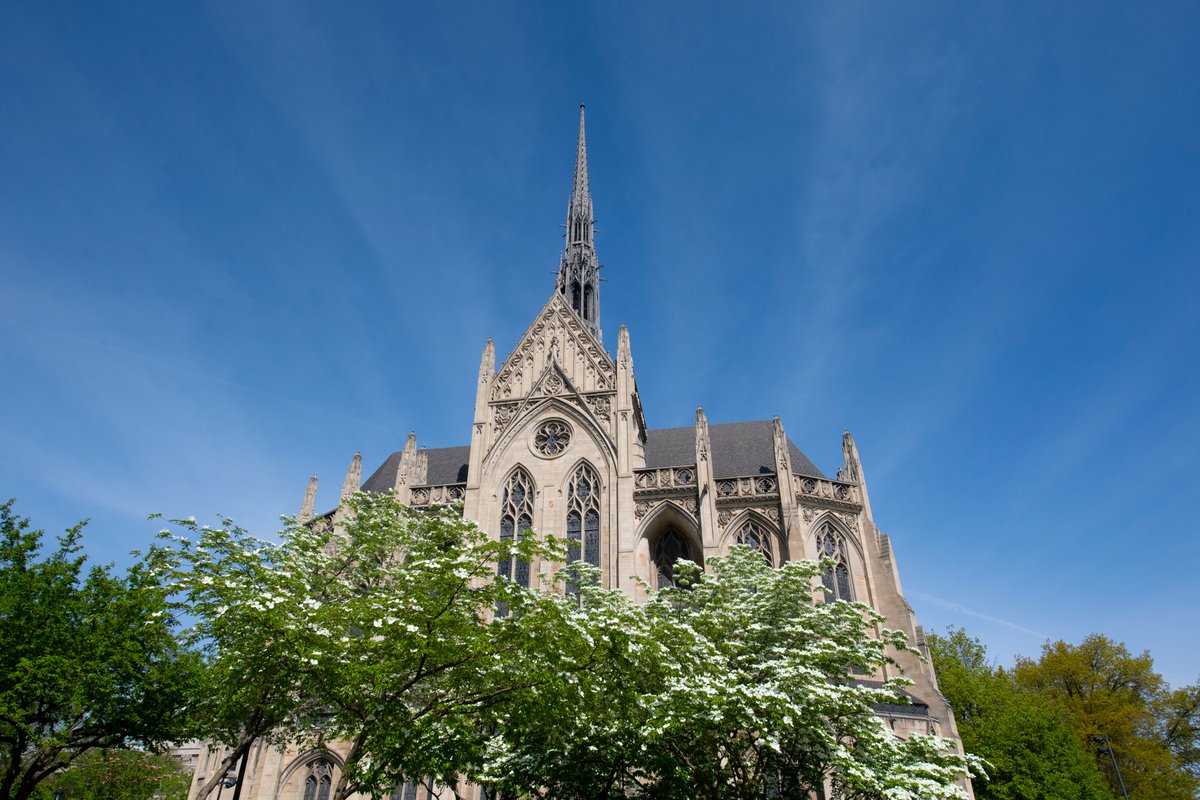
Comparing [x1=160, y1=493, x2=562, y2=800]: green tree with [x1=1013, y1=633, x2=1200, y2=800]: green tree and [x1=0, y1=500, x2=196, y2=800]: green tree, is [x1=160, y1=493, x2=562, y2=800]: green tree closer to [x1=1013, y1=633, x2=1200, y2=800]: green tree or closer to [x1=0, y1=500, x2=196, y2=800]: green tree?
[x1=0, y1=500, x2=196, y2=800]: green tree

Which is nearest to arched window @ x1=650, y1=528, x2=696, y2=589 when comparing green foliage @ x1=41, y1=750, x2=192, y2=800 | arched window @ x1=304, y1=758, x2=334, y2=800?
arched window @ x1=304, y1=758, x2=334, y2=800

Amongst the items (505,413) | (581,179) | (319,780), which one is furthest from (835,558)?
(581,179)

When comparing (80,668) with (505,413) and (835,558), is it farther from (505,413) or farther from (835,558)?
(835,558)

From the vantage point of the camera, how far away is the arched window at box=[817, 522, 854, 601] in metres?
29.8

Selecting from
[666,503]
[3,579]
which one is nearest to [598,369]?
[666,503]

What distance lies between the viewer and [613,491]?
31.3 metres

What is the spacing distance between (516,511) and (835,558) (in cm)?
1324

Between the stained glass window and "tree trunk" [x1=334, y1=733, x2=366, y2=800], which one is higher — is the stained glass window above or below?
above

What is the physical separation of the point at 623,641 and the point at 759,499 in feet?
53.4

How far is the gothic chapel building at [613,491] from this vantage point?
29.1m

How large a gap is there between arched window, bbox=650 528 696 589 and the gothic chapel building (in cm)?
5

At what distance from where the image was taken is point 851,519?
30.9m

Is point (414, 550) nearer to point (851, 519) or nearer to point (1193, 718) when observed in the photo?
point (851, 519)

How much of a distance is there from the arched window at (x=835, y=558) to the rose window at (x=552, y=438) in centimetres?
1140
